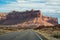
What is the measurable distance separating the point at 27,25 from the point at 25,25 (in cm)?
238

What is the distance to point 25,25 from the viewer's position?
643ft

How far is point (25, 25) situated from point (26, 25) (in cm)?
132

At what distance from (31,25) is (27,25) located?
3.59m

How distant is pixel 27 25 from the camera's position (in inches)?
7785

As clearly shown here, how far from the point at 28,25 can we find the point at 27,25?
1.84 metres

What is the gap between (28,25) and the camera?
19938 cm

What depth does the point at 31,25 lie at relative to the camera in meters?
198

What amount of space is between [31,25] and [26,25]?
4.58 m

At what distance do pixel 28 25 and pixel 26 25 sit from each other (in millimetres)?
2847

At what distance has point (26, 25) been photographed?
197 m

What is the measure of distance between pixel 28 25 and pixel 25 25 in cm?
417
